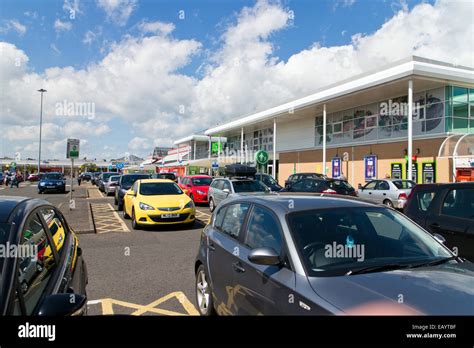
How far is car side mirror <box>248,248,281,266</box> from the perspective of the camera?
9.37 feet

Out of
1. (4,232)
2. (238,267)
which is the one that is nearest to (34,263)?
(4,232)

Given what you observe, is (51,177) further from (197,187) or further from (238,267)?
(238,267)

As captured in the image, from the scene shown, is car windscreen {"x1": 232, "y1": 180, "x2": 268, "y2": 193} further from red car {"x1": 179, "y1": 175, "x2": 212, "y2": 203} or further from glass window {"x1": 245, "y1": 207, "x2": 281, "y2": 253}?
glass window {"x1": 245, "y1": 207, "x2": 281, "y2": 253}

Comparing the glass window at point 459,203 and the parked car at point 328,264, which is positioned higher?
the glass window at point 459,203

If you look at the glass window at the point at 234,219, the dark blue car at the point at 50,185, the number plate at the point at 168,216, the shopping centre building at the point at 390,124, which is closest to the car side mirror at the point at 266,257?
the glass window at the point at 234,219

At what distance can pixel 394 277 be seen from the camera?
263cm

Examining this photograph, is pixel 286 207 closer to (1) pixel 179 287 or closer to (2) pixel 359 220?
(2) pixel 359 220

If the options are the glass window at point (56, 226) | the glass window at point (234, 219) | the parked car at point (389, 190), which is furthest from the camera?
the parked car at point (389, 190)

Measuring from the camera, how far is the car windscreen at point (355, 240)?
9.50 feet

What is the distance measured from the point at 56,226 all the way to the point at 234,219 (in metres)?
1.88

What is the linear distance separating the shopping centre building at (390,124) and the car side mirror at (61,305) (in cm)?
1926

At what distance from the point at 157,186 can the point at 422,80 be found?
632 inches

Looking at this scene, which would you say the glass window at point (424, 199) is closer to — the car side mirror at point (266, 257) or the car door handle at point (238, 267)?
the car door handle at point (238, 267)
